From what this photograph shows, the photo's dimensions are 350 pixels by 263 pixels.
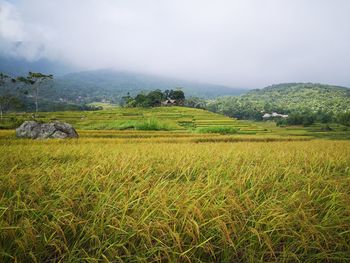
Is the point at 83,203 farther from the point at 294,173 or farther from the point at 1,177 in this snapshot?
the point at 294,173

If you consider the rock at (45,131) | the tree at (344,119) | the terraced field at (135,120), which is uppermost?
the rock at (45,131)

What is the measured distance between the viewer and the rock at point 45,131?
19.2 m

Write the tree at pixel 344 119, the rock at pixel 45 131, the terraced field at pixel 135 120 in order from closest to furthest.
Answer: the rock at pixel 45 131, the terraced field at pixel 135 120, the tree at pixel 344 119

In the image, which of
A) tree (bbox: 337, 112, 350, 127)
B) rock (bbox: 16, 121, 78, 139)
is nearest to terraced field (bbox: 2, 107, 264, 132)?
rock (bbox: 16, 121, 78, 139)

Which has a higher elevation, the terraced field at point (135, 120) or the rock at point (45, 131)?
the rock at point (45, 131)

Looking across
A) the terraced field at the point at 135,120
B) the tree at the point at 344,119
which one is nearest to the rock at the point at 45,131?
the terraced field at the point at 135,120

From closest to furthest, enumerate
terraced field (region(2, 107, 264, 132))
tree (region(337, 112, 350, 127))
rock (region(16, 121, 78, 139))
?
rock (region(16, 121, 78, 139)), terraced field (region(2, 107, 264, 132)), tree (region(337, 112, 350, 127))

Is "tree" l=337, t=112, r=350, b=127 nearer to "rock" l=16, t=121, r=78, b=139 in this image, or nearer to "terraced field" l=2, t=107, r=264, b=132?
"terraced field" l=2, t=107, r=264, b=132

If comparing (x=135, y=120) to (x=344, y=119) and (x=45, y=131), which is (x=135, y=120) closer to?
(x=45, y=131)

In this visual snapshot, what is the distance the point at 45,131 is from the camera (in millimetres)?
19531

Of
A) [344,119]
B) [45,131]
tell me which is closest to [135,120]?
[45,131]

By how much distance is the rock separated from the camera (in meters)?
19.2

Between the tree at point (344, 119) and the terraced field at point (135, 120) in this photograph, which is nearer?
the terraced field at point (135, 120)

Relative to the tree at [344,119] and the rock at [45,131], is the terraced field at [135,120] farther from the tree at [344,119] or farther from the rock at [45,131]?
the tree at [344,119]
